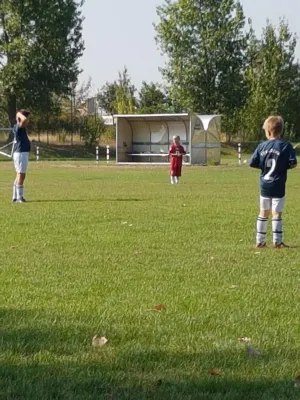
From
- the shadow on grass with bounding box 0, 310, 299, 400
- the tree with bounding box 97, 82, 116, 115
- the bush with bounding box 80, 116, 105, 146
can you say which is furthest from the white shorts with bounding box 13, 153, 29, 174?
the tree with bounding box 97, 82, 116, 115

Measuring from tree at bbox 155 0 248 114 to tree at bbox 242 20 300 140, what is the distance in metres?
1.55

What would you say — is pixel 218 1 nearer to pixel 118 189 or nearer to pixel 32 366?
pixel 118 189

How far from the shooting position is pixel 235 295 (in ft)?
21.6

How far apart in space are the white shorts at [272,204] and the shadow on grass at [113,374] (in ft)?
17.5

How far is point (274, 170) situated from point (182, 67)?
6275 centimetres

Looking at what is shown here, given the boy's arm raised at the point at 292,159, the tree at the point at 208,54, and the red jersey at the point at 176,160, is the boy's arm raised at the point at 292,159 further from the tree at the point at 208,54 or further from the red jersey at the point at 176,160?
the tree at the point at 208,54

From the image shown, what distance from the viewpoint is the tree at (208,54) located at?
2768 inches

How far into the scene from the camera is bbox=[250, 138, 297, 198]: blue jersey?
998 cm

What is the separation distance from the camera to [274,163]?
394 inches

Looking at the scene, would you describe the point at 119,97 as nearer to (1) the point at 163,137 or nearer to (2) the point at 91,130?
(2) the point at 91,130

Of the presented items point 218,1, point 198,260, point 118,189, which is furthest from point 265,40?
point 198,260

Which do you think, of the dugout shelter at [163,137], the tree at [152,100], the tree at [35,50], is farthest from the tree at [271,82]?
the dugout shelter at [163,137]

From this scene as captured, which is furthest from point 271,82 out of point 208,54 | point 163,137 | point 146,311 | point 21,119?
point 146,311

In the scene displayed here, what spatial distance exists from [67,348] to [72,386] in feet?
2.39
